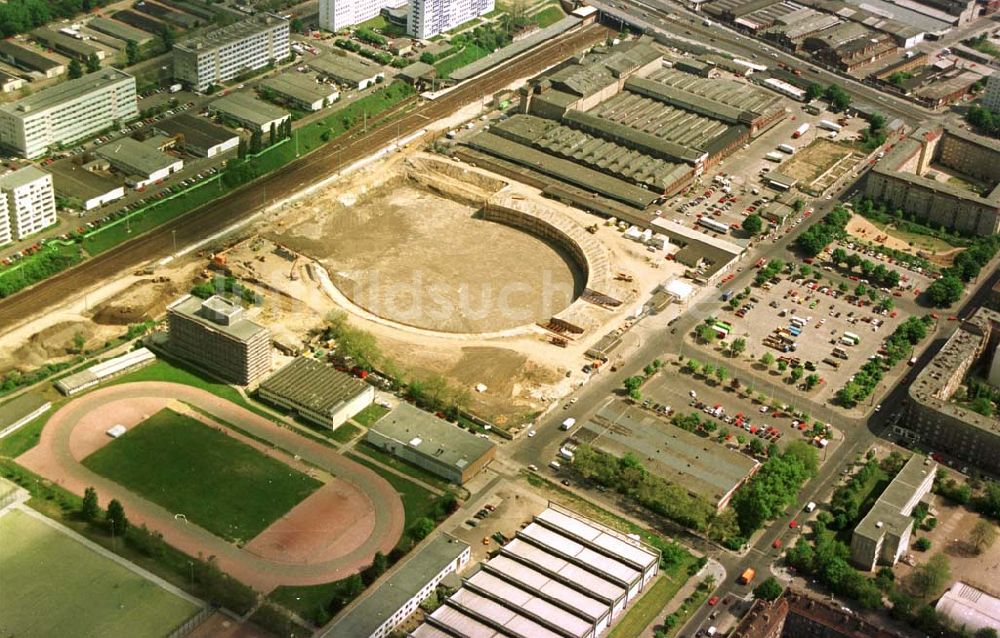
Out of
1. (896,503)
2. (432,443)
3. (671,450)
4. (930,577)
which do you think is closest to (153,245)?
(432,443)

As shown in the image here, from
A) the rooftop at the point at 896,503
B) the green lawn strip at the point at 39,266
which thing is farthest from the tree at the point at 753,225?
the green lawn strip at the point at 39,266

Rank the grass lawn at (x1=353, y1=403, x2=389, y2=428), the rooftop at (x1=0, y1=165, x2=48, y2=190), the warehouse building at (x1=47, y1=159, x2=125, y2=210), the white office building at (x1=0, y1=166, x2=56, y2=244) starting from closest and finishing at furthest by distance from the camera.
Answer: the grass lawn at (x1=353, y1=403, x2=389, y2=428), the white office building at (x1=0, y1=166, x2=56, y2=244), the rooftop at (x1=0, y1=165, x2=48, y2=190), the warehouse building at (x1=47, y1=159, x2=125, y2=210)

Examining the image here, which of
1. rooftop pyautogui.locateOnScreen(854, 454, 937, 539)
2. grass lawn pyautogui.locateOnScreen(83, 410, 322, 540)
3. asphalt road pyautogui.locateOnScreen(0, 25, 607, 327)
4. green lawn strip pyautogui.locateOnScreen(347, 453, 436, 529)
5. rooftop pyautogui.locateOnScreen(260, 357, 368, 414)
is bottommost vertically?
asphalt road pyautogui.locateOnScreen(0, 25, 607, 327)

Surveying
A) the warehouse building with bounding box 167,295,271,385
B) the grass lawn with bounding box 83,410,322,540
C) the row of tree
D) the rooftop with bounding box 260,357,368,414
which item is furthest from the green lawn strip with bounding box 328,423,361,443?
the row of tree

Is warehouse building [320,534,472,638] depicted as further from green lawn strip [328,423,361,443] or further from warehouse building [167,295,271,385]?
warehouse building [167,295,271,385]

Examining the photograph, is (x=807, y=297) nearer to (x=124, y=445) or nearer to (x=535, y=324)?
(x=535, y=324)

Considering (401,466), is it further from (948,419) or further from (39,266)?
(948,419)
